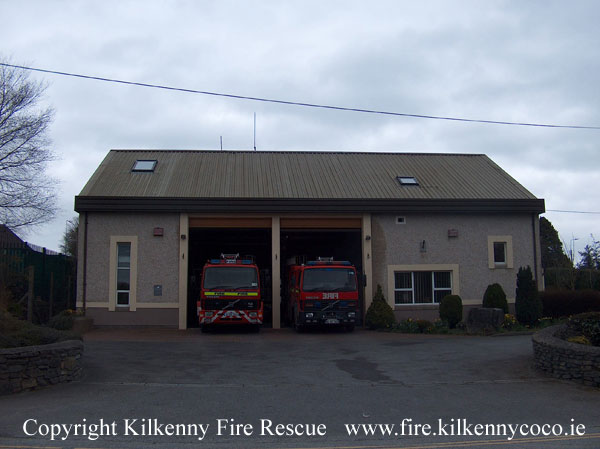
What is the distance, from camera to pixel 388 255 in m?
23.2

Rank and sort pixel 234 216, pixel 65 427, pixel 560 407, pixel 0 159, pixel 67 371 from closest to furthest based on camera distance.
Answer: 1. pixel 65 427
2. pixel 560 407
3. pixel 67 371
4. pixel 234 216
5. pixel 0 159

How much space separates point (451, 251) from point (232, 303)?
30.1 feet

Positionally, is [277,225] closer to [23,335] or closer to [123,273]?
[123,273]

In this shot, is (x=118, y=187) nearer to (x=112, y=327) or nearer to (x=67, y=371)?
(x=112, y=327)

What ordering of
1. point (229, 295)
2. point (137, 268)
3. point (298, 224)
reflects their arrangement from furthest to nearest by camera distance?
point (298, 224) → point (137, 268) → point (229, 295)

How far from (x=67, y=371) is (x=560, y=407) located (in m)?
8.56

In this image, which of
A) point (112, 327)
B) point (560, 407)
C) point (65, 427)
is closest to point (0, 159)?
point (112, 327)

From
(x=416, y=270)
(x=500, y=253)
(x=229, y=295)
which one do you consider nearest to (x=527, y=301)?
(x=500, y=253)

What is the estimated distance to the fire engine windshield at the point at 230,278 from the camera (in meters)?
20.0

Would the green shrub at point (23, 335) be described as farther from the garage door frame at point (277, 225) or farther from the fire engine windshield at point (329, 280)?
the garage door frame at point (277, 225)

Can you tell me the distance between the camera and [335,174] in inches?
1014

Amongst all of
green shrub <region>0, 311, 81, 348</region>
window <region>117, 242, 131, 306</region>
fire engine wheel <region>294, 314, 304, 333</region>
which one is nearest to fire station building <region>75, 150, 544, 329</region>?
window <region>117, 242, 131, 306</region>

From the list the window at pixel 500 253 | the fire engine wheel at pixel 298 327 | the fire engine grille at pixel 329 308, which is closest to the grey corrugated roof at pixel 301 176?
the window at pixel 500 253

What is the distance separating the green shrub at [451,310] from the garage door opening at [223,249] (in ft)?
24.0
